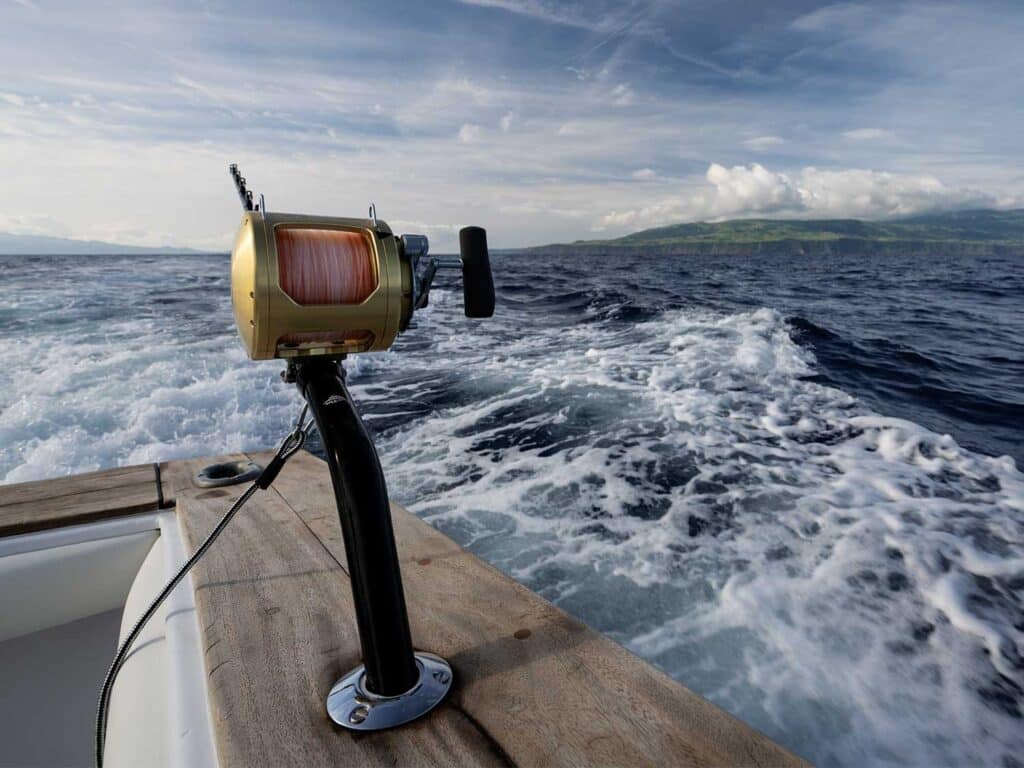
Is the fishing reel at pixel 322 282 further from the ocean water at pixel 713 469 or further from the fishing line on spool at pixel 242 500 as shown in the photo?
the ocean water at pixel 713 469

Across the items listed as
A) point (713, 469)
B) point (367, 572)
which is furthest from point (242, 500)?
point (713, 469)

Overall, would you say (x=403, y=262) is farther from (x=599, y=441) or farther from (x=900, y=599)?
(x=599, y=441)

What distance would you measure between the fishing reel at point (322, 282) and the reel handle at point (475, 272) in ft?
0.32

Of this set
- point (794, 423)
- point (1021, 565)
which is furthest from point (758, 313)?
point (1021, 565)

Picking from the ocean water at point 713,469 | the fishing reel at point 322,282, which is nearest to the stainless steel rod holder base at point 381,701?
the fishing reel at point 322,282

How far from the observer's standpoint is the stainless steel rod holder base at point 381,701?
0.86 meters

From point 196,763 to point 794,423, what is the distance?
4498mm

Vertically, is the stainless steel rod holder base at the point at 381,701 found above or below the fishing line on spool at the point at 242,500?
below

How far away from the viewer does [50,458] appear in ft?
13.9

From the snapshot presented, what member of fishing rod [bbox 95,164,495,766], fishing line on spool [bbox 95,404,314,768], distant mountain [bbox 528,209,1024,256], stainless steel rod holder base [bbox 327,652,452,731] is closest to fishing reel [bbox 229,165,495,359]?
fishing rod [bbox 95,164,495,766]

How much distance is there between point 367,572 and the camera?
0.83 m

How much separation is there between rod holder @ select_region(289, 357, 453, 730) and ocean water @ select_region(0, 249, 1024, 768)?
54.6 inches

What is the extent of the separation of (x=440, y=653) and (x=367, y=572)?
0.95 ft

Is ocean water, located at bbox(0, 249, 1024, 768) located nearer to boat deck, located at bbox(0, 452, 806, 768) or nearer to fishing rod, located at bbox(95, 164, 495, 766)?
boat deck, located at bbox(0, 452, 806, 768)
